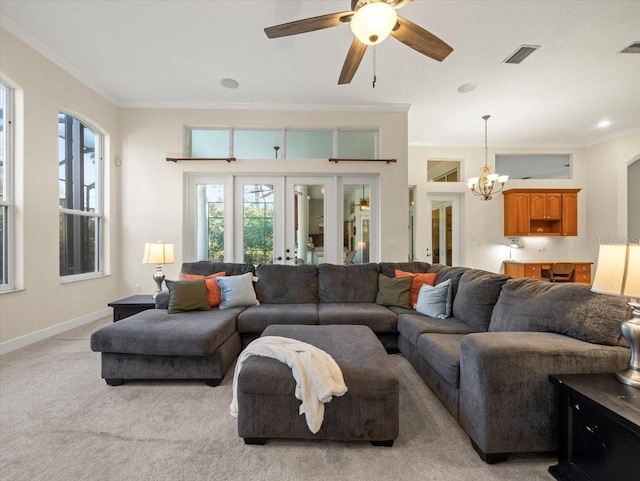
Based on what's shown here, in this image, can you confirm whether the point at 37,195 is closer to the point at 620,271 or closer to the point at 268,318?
the point at 268,318

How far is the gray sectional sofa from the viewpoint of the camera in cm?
146

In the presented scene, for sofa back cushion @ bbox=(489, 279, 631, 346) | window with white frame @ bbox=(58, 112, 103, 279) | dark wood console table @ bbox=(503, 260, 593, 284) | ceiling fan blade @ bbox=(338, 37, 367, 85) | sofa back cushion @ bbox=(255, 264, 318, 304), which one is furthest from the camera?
dark wood console table @ bbox=(503, 260, 593, 284)

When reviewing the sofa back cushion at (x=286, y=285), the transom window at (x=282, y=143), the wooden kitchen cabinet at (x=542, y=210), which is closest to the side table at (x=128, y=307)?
the sofa back cushion at (x=286, y=285)

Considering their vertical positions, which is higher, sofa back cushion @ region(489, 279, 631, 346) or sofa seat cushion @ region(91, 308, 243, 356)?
sofa back cushion @ region(489, 279, 631, 346)

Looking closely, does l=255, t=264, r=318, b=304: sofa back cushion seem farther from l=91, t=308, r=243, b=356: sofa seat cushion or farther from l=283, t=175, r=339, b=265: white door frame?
l=283, t=175, r=339, b=265: white door frame

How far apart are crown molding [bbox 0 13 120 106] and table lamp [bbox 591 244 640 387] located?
534 centimetres

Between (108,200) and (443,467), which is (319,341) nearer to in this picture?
(443,467)

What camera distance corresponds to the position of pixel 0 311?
289 centimetres

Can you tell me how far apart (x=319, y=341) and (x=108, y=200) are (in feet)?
13.7

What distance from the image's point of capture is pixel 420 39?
6.82 feet

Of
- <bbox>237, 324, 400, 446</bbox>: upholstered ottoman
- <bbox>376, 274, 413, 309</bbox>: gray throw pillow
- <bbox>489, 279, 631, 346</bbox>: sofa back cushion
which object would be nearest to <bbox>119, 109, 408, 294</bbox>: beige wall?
<bbox>376, 274, 413, 309</bbox>: gray throw pillow

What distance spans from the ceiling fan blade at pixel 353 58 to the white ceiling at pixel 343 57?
72 centimetres

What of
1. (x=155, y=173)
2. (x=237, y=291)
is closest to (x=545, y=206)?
(x=237, y=291)

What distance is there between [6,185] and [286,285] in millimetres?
3171
